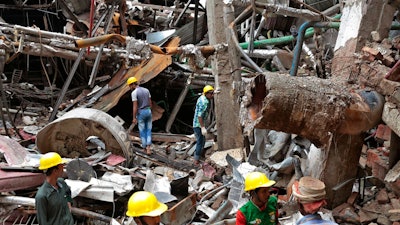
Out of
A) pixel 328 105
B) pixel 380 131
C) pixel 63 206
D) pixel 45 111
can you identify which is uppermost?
pixel 328 105

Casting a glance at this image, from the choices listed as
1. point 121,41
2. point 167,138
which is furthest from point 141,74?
point 121,41

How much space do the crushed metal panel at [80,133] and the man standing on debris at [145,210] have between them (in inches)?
172

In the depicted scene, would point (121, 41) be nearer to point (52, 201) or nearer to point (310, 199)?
point (52, 201)

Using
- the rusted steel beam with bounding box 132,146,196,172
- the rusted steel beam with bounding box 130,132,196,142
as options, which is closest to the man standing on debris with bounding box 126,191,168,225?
the rusted steel beam with bounding box 132,146,196,172

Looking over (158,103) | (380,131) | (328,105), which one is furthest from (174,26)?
(328,105)

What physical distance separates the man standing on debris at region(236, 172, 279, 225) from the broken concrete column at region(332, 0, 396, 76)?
6.30 feet

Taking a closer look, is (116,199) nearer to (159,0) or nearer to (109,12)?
(109,12)

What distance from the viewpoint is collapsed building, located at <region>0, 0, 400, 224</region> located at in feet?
12.9

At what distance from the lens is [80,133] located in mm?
7945

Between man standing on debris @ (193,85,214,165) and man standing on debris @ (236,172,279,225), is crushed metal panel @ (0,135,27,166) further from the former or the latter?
man standing on debris @ (236,172,279,225)

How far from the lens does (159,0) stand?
17547mm

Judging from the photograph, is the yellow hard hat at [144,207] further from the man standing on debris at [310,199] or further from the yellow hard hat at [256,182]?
the man standing on debris at [310,199]

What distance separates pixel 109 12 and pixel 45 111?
3.62 m

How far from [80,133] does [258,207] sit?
513 centimetres
